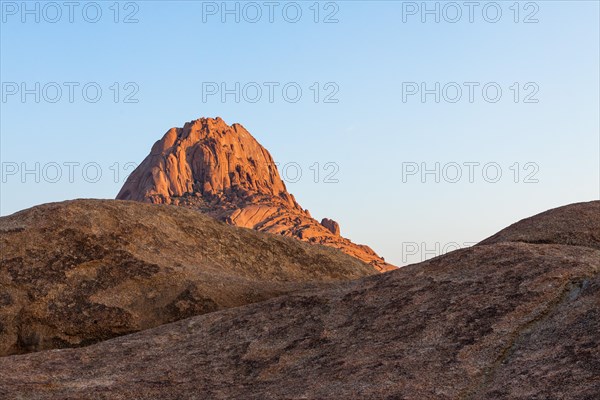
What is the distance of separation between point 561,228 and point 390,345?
6504 mm

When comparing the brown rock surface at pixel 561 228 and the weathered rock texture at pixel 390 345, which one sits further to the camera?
the brown rock surface at pixel 561 228

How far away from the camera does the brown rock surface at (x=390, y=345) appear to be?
8.98m

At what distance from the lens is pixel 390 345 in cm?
1030

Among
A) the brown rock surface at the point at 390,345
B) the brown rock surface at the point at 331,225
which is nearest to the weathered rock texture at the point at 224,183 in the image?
the brown rock surface at the point at 331,225

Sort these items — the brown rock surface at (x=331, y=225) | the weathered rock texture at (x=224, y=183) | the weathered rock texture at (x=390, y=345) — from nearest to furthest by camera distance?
the weathered rock texture at (x=390, y=345)
the weathered rock texture at (x=224, y=183)
the brown rock surface at (x=331, y=225)

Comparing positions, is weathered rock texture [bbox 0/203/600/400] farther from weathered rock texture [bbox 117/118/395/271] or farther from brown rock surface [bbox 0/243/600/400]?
weathered rock texture [bbox 117/118/395/271]

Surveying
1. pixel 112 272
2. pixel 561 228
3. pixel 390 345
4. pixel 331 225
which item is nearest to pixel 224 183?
pixel 331 225

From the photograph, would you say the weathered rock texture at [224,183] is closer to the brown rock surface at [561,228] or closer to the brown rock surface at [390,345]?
the brown rock surface at [561,228]

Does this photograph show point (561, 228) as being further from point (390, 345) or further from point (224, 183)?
point (224, 183)

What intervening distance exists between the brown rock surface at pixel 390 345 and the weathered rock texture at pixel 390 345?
0.07 ft

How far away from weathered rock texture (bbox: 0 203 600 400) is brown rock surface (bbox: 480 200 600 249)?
1792mm

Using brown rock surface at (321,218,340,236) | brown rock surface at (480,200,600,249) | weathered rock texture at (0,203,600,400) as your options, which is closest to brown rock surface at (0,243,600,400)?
weathered rock texture at (0,203,600,400)

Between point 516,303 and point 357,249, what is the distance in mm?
122192

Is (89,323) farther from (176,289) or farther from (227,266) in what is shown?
(227,266)
